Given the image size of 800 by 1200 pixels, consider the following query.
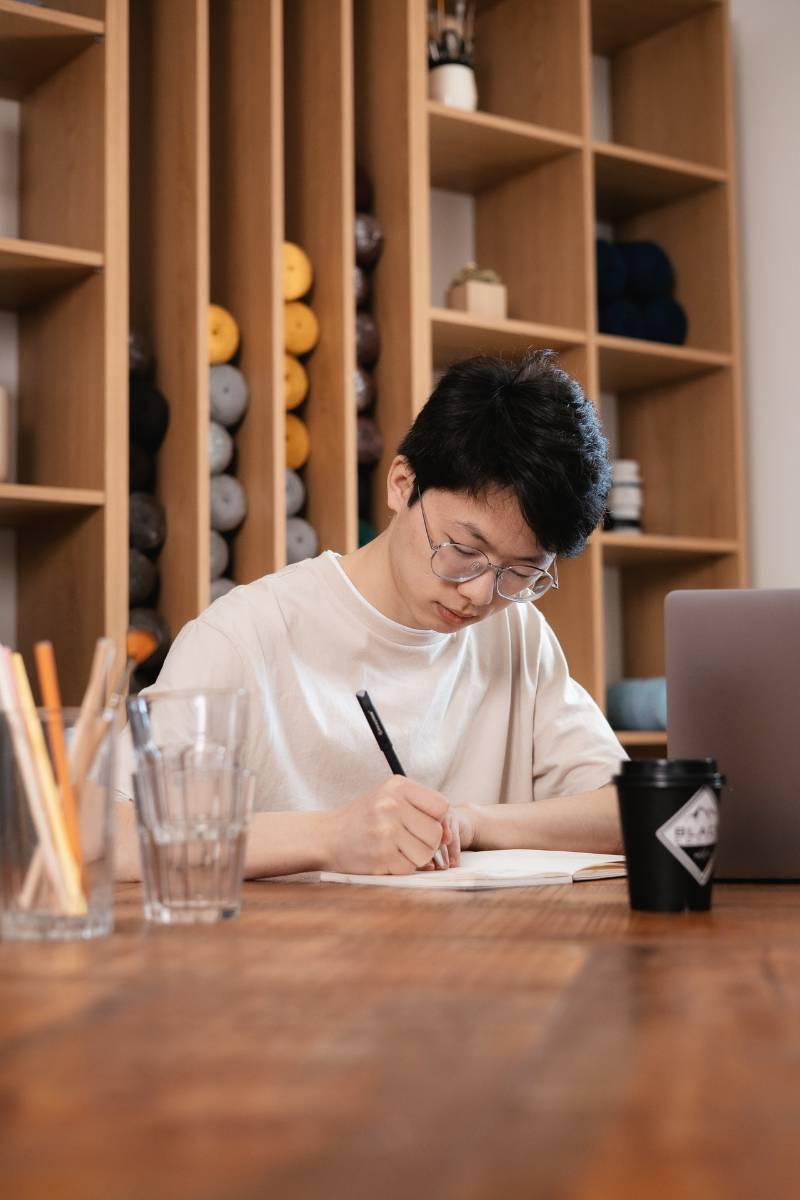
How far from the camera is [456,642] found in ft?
6.54

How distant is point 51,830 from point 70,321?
210 centimetres

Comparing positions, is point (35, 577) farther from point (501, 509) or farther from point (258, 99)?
point (501, 509)

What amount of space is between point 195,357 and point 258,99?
0.61 metres

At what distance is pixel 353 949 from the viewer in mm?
836

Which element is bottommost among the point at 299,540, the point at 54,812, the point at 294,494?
the point at 54,812

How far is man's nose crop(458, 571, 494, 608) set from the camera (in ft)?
5.75

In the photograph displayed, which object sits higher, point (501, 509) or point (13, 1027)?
point (501, 509)

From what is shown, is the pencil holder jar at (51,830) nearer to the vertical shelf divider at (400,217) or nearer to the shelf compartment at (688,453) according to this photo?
the vertical shelf divider at (400,217)

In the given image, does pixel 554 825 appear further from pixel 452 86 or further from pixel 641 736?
pixel 452 86

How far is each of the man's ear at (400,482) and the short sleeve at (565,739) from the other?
0.37m

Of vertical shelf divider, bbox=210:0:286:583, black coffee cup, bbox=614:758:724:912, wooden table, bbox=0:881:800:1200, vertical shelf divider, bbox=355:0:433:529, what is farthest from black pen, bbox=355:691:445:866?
vertical shelf divider, bbox=355:0:433:529

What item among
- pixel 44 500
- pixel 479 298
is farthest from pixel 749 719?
pixel 479 298

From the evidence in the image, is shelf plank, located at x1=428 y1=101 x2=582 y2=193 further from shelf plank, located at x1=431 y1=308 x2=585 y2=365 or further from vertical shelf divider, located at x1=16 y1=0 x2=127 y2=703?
vertical shelf divider, located at x1=16 y1=0 x2=127 y2=703

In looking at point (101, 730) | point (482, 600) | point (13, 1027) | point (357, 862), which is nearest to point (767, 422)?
point (482, 600)
